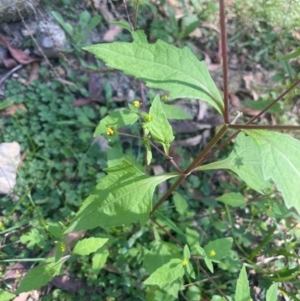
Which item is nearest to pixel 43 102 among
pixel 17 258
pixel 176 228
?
pixel 17 258

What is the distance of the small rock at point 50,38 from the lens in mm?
3326

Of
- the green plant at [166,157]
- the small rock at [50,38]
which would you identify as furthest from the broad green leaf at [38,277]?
the small rock at [50,38]

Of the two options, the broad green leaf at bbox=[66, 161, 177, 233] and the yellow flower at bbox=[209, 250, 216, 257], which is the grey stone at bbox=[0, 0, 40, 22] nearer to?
the broad green leaf at bbox=[66, 161, 177, 233]

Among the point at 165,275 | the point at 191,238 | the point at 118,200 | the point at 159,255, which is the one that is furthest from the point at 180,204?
the point at 118,200

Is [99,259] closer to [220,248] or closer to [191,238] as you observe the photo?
[191,238]

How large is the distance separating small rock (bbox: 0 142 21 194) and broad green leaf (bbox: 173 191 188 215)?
1.14 metres

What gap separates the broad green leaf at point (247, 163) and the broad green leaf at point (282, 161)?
424mm

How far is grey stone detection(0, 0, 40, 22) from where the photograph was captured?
10.1 ft

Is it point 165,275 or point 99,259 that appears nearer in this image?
point 165,275

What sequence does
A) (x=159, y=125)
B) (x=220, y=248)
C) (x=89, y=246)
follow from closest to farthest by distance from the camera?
1. (x=159, y=125)
2. (x=89, y=246)
3. (x=220, y=248)

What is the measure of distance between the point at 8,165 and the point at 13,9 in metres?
1.26

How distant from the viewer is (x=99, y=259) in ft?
8.48

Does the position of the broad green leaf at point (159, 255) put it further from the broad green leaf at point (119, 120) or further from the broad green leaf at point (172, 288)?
the broad green leaf at point (119, 120)

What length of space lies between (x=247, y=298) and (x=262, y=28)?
3112 millimetres
